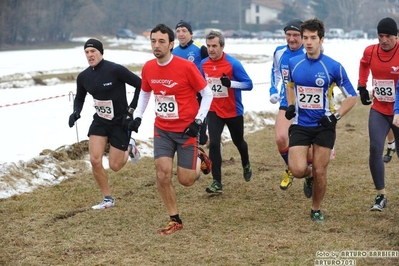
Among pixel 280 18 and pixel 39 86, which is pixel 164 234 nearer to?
pixel 39 86

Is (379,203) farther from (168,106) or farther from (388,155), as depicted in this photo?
(388,155)

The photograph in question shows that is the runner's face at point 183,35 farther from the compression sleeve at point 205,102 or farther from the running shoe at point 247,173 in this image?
the compression sleeve at point 205,102

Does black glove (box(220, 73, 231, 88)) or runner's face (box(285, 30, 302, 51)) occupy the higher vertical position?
runner's face (box(285, 30, 302, 51))

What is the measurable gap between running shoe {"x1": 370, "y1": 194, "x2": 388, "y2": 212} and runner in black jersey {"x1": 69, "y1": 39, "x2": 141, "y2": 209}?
3.08 m

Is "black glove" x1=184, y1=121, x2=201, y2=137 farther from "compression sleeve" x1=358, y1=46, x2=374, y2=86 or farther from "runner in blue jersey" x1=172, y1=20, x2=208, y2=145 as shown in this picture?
"runner in blue jersey" x1=172, y1=20, x2=208, y2=145

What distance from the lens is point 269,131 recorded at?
16.0 meters

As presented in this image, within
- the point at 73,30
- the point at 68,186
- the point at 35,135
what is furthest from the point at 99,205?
the point at 73,30

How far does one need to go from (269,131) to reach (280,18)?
9927 cm

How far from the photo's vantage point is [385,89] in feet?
26.3

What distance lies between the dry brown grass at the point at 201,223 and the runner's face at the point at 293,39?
1989mm

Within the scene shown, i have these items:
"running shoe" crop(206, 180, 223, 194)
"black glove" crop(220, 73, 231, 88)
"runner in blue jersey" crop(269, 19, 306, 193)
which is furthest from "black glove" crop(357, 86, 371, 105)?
"running shoe" crop(206, 180, 223, 194)

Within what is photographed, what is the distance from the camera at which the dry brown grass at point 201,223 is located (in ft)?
21.0

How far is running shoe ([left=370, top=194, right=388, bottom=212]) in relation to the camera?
26.2ft

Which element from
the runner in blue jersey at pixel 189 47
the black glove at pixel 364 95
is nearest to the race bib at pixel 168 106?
the black glove at pixel 364 95
